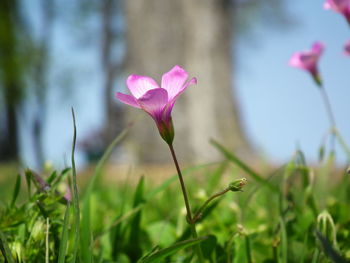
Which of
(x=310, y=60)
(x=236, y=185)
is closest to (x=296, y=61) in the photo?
(x=310, y=60)

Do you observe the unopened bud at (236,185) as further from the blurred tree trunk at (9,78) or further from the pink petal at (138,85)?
the blurred tree trunk at (9,78)

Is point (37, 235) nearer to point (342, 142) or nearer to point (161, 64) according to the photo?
point (342, 142)

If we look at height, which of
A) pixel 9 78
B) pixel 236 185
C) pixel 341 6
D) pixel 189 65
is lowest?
pixel 236 185

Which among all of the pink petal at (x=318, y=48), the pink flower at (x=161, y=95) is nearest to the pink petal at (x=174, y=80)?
the pink flower at (x=161, y=95)

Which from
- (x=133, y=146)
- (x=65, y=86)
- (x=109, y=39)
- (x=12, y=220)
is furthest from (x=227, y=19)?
(x=65, y=86)

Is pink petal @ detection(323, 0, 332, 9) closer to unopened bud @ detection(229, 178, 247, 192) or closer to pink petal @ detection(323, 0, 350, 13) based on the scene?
pink petal @ detection(323, 0, 350, 13)

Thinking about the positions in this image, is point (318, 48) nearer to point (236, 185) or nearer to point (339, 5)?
point (339, 5)
